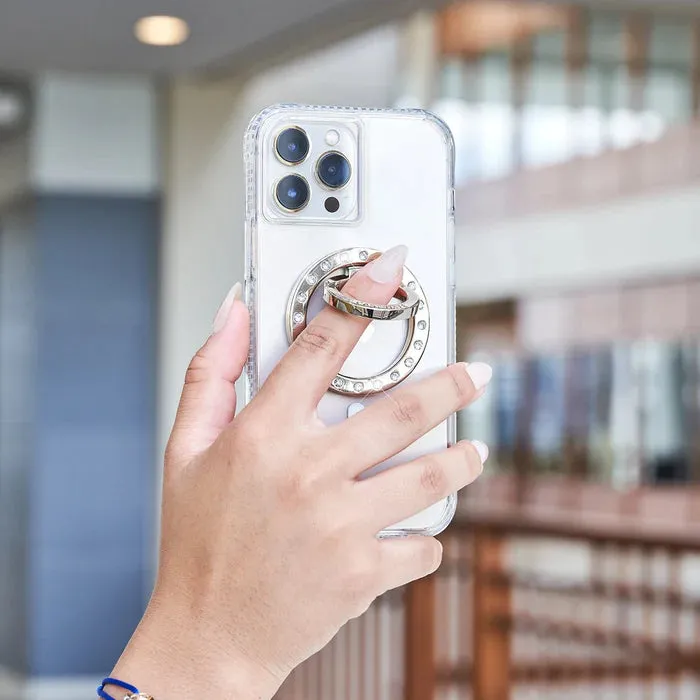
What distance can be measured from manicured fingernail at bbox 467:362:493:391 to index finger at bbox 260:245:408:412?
0.04 meters

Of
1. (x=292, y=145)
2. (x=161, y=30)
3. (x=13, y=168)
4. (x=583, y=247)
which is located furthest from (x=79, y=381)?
(x=583, y=247)

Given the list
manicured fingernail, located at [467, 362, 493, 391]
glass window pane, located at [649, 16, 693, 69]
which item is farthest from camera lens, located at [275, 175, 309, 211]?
glass window pane, located at [649, 16, 693, 69]

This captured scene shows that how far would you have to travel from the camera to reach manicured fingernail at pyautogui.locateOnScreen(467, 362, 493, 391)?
20.0 inches

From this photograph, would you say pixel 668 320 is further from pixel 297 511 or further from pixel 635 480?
pixel 297 511

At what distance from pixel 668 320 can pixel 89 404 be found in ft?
24.7

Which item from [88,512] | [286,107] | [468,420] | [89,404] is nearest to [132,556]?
[88,512]

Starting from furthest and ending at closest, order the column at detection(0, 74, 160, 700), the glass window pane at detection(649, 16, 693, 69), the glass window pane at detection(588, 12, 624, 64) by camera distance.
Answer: the glass window pane at detection(588, 12, 624, 64) < the glass window pane at detection(649, 16, 693, 69) < the column at detection(0, 74, 160, 700)

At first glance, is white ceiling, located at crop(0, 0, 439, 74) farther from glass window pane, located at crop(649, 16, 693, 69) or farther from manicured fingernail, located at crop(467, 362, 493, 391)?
glass window pane, located at crop(649, 16, 693, 69)

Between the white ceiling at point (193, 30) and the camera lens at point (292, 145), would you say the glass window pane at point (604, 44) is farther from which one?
the camera lens at point (292, 145)

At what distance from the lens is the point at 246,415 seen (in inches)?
18.3

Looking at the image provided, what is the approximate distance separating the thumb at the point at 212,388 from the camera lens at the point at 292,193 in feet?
0.25

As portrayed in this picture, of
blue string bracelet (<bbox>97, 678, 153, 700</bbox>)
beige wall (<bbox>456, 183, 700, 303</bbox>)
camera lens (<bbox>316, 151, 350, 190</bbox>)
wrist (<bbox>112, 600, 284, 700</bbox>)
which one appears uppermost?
beige wall (<bbox>456, 183, 700, 303</bbox>)

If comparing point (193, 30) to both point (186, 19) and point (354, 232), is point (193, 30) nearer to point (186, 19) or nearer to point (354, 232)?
point (186, 19)

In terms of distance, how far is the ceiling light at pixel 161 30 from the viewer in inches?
121
